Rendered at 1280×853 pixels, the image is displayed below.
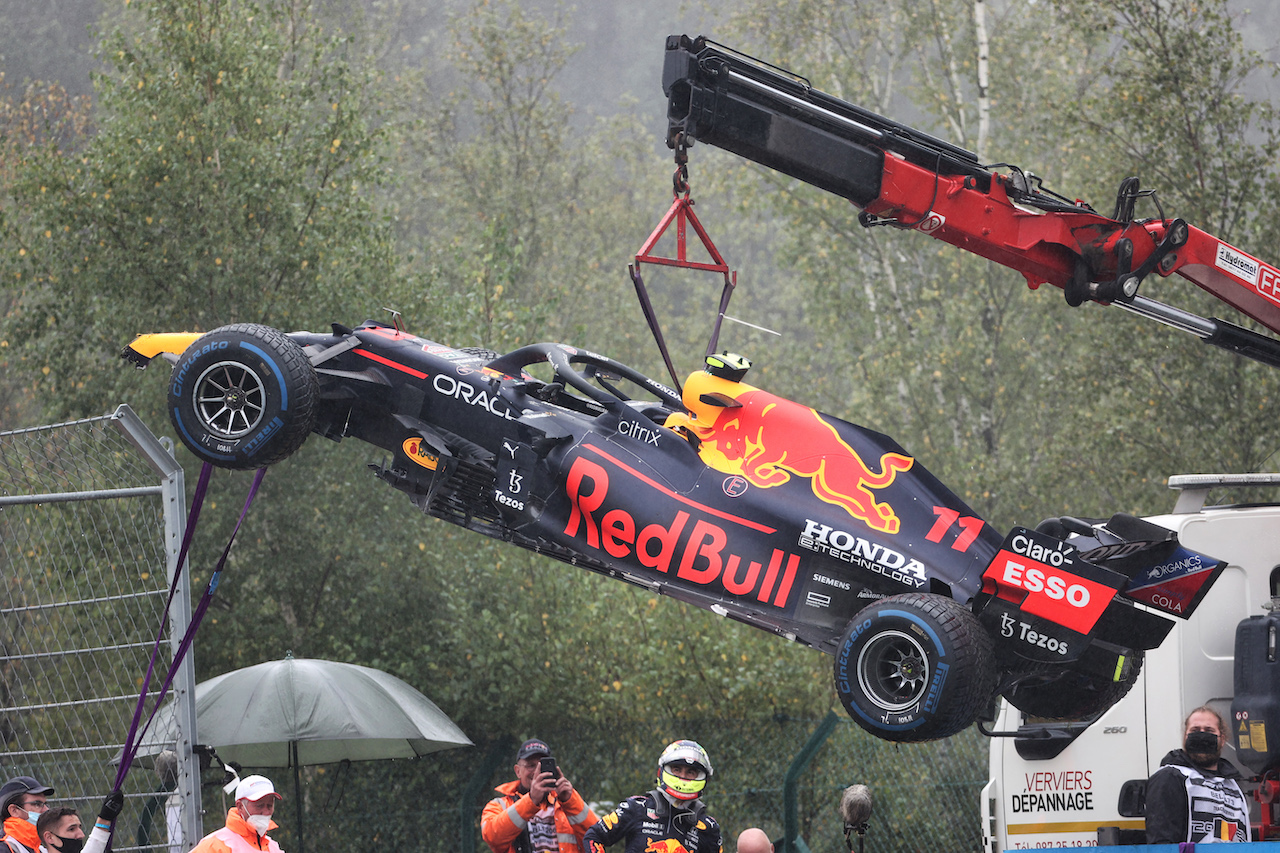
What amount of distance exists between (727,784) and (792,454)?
572cm

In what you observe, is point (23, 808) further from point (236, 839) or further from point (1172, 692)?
point (1172, 692)

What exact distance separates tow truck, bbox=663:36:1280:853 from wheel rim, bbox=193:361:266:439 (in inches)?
93.8

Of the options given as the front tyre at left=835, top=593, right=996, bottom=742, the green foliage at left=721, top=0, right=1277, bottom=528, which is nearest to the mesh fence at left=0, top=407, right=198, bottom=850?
the front tyre at left=835, top=593, right=996, bottom=742

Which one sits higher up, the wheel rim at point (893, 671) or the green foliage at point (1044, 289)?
the green foliage at point (1044, 289)

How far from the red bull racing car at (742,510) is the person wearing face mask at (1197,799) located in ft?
2.10

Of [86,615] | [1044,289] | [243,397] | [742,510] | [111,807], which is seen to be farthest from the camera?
[1044,289]

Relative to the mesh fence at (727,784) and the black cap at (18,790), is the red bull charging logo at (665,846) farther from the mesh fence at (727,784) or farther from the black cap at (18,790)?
the mesh fence at (727,784)

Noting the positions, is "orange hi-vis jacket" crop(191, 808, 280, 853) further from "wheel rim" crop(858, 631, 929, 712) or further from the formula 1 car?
"wheel rim" crop(858, 631, 929, 712)

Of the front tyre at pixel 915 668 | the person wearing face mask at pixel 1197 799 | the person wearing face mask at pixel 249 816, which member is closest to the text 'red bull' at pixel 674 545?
the front tyre at pixel 915 668

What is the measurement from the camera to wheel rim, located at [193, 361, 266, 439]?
666 centimetres

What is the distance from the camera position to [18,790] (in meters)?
6.88

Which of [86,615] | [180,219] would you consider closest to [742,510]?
[86,615]

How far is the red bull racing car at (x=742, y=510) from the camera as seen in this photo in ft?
18.7

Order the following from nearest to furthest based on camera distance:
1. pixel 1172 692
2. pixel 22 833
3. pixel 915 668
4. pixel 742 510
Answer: pixel 915 668, pixel 742 510, pixel 22 833, pixel 1172 692
